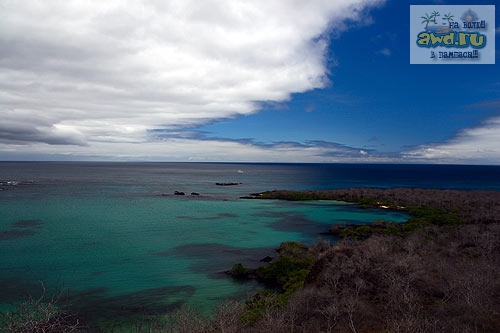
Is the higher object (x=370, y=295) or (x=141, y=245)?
(x=370, y=295)

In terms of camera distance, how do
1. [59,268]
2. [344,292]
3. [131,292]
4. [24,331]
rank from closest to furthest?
[24,331], [344,292], [131,292], [59,268]

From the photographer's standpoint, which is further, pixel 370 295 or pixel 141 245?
pixel 141 245

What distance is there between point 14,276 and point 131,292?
1077cm

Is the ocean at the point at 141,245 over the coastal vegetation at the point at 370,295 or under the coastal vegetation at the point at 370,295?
under

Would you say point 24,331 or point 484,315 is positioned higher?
point 24,331

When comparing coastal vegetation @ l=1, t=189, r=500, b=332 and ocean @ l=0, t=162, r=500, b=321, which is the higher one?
coastal vegetation @ l=1, t=189, r=500, b=332

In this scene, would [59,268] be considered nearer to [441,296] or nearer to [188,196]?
[441,296]

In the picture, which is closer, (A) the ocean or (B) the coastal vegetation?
(B) the coastal vegetation

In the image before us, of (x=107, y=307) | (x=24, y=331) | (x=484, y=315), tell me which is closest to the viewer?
(x=24, y=331)

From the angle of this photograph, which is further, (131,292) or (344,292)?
(131,292)

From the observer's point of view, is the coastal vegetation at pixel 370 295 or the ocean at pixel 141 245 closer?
the coastal vegetation at pixel 370 295

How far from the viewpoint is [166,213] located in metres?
61.8

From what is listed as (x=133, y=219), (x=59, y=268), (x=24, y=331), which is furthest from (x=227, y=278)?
(x=133, y=219)

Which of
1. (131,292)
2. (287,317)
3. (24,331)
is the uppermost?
(24,331)
